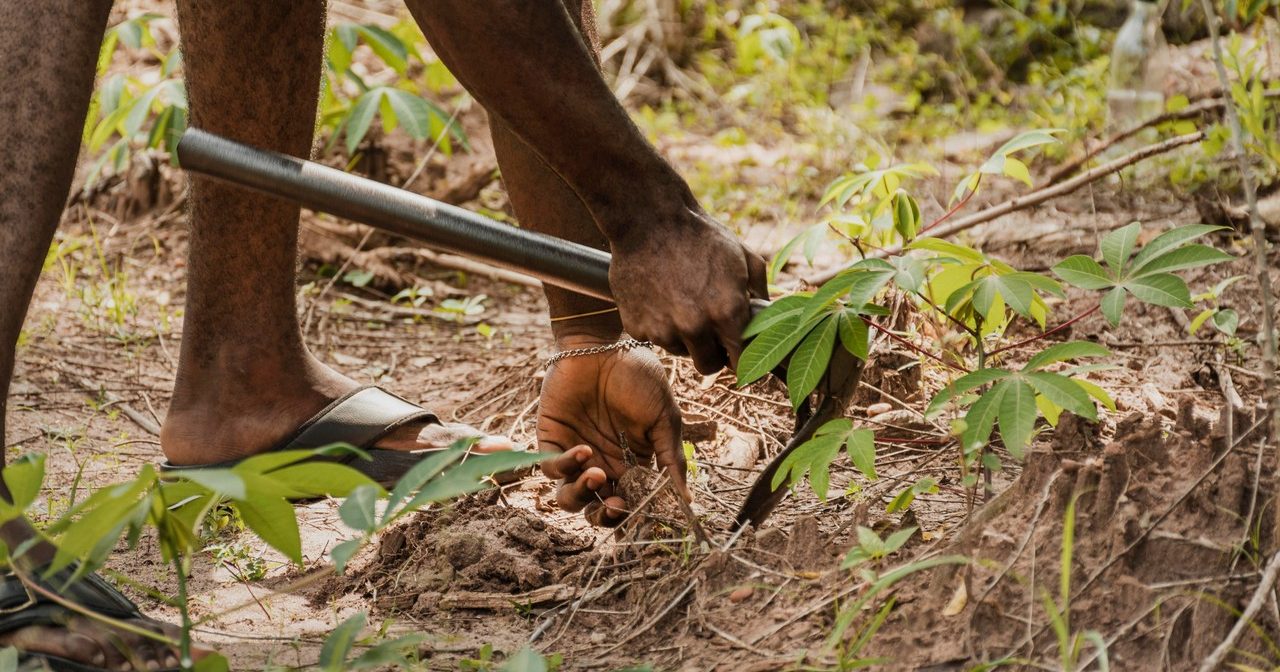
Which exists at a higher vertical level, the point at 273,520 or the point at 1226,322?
the point at 273,520

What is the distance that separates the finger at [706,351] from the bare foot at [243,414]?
2.13 ft

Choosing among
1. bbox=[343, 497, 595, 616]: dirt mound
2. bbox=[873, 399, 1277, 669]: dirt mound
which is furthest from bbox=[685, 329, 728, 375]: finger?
bbox=[873, 399, 1277, 669]: dirt mound

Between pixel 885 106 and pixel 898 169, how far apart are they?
356 centimetres

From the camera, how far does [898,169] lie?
7.10 ft

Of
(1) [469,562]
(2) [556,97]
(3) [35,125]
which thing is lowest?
(1) [469,562]

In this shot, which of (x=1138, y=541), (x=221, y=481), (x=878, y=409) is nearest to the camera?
(x=221, y=481)

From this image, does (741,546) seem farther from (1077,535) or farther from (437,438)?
(437,438)

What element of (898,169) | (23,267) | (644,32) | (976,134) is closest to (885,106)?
(976,134)

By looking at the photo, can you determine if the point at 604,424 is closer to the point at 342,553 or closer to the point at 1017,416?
the point at 1017,416

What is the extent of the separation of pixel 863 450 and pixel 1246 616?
1.58 feet

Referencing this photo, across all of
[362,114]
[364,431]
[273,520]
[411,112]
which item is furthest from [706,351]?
[362,114]

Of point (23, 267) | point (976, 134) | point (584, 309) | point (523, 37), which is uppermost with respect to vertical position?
point (523, 37)

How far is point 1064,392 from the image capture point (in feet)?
4.80

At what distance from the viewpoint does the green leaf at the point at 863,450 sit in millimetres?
1516
